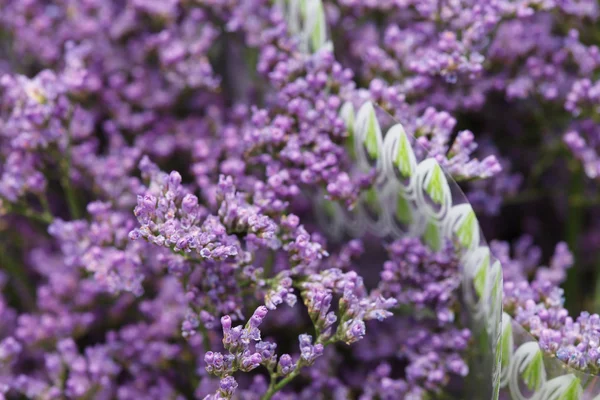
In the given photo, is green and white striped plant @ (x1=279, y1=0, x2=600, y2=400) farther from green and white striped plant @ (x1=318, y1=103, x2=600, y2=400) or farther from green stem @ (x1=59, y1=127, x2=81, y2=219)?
green stem @ (x1=59, y1=127, x2=81, y2=219)

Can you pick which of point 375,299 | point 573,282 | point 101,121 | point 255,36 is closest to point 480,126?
point 573,282

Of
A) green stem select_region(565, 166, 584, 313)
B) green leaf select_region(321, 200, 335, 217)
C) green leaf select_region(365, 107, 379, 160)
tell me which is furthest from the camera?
green stem select_region(565, 166, 584, 313)

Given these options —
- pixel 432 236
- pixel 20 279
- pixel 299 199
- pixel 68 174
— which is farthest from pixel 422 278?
pixel 20 279

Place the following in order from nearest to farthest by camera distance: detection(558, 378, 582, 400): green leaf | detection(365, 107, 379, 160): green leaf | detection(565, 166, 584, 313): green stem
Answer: detection(558, 378, 582, 400): green leaf
detection(365, 107, 379, 160): green leaf
detection(565, 166, 584, 313): green stem

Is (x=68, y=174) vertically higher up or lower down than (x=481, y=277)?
higher up

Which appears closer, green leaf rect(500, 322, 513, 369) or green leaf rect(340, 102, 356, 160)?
green leaf rect(500, 322, 513, 369)

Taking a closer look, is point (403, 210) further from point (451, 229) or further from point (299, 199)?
point (299, 199)

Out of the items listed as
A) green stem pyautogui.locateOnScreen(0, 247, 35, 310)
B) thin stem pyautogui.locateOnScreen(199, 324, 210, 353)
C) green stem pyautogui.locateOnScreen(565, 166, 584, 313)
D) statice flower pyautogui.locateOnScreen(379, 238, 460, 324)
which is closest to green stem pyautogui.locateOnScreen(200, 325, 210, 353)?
thin stem pyautogui.locateOnScreen(199, 324, 210, 353)

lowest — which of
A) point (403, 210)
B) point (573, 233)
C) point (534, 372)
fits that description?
point (573, 233)
